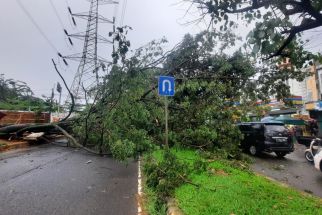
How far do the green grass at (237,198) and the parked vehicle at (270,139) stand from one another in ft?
25.2

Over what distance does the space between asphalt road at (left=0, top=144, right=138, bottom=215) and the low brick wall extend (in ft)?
26.8

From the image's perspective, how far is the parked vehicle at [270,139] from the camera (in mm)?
15164

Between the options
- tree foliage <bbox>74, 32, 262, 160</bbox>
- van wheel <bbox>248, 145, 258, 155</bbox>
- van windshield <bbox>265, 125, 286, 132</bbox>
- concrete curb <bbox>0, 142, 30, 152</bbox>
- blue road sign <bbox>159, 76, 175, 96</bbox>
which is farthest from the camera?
van wheel <bbox>248, 145, 258, 155</bbox>

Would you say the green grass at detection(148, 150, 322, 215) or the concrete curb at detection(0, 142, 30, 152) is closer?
the green grass at detection(148, 150, 322, 215)

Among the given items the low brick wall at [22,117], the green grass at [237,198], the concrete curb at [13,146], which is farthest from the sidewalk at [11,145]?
the green grass at [237,198]

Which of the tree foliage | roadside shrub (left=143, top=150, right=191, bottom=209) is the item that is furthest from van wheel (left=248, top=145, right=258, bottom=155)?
roadside shrub (left=143, top=150, right=191, bottom=209)

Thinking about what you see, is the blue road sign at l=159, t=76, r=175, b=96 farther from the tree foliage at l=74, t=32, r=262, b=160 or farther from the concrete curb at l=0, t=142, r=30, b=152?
the concrete curb at l=0, t=142, r=30, b=152

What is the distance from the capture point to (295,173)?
1121cm

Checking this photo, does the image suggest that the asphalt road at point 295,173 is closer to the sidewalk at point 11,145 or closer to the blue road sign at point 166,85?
the blue road sign at point 166,85

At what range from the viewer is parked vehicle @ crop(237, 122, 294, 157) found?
15.2m

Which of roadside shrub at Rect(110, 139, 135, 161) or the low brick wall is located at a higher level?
the low brick wall

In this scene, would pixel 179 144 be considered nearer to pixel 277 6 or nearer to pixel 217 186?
pixel 217 186

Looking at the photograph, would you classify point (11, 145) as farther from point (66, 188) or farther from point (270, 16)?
point (270, 16)

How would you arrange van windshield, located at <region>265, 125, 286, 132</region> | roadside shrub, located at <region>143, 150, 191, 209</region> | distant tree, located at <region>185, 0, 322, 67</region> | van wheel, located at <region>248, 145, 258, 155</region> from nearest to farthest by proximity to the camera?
1. distant tree, located at <region>185, 0, 322, 67</region>
2. roadside shrub, located at <region>143, 150, 191, 209</region>
3. van windshield, located at <region>265, 125, 286, 132</region>
4. van wheel, located at <region>248, 145, 258, 155</region>
